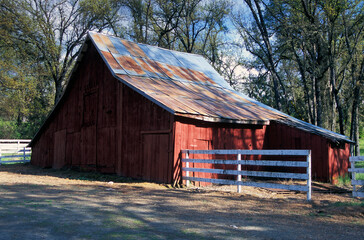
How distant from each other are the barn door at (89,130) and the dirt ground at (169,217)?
7.27 meters

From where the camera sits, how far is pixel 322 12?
82.4 feet

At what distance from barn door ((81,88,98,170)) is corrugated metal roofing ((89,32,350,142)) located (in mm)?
2530

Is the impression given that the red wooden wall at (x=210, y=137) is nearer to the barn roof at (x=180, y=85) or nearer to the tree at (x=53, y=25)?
the barn roof at (x=180, y=85)

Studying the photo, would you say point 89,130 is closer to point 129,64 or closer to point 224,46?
point 129,64

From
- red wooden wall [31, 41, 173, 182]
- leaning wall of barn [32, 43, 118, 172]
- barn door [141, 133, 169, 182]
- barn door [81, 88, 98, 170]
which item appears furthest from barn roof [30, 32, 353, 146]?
barn door [81, 88, 98, 170]

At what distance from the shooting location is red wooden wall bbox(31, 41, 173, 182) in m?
13.0

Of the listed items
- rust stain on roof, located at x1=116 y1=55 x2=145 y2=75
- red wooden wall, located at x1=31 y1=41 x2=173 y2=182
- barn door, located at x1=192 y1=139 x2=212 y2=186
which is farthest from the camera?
rust stain on roof, located at x1=116 y1=55 x2=145 y2=75

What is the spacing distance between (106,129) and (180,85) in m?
4.20

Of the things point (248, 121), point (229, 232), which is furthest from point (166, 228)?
point (248, 121)

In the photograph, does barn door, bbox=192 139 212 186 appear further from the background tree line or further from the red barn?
the background tree line

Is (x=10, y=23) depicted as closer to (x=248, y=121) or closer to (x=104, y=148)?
(x=104, y=148)

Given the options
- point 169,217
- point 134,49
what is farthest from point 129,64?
point 169,217

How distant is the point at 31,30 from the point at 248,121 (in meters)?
23.9

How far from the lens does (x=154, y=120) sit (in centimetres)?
1314
